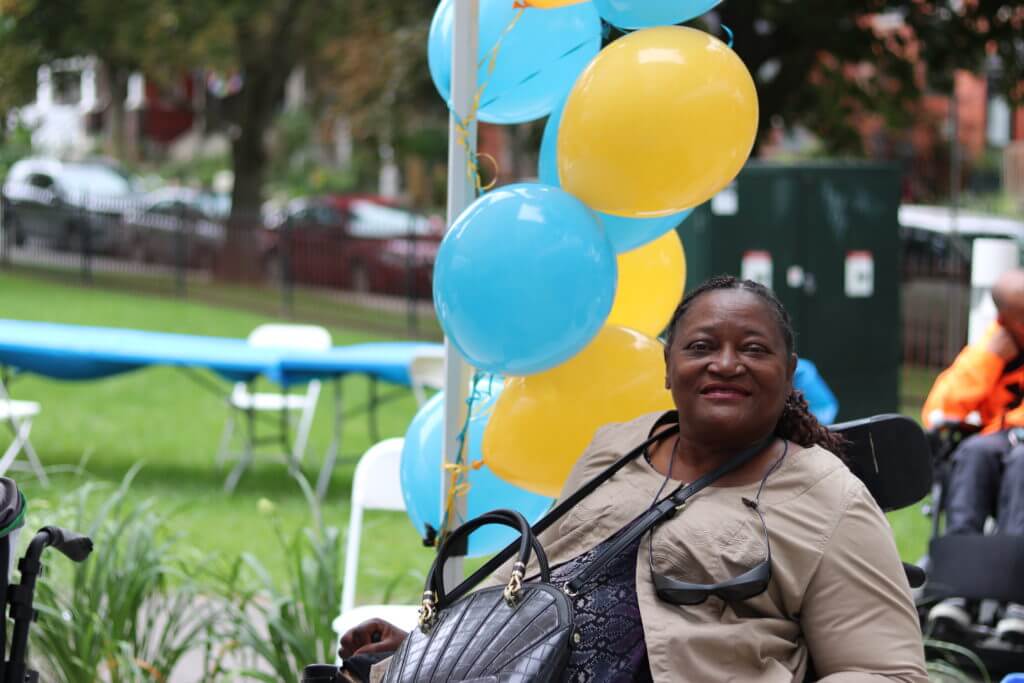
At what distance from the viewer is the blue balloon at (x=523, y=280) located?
333 cm

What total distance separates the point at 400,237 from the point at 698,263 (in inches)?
380

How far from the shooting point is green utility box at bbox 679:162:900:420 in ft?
31.6

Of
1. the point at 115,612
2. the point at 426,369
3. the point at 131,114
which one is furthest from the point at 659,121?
the point at 131,114

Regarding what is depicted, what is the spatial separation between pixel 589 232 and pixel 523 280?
8.5 inches

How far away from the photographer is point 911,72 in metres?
15.8

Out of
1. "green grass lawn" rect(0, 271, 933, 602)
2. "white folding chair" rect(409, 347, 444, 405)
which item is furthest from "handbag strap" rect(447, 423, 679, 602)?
"white folding chair" rect(409, 347, 444, 405)

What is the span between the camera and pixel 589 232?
11.3ft

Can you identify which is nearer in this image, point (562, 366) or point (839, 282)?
point (562, 366)

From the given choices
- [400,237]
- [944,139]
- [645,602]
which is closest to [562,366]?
[645,602]

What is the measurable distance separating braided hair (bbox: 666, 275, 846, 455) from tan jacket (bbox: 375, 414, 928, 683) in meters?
0.15

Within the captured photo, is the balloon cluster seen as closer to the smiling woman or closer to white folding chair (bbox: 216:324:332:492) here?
the smiling woman

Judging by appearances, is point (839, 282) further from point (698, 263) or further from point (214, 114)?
point (214, 114)

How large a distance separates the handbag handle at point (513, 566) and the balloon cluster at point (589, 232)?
555 millimetres

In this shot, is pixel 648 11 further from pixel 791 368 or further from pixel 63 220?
pixel 63 220
